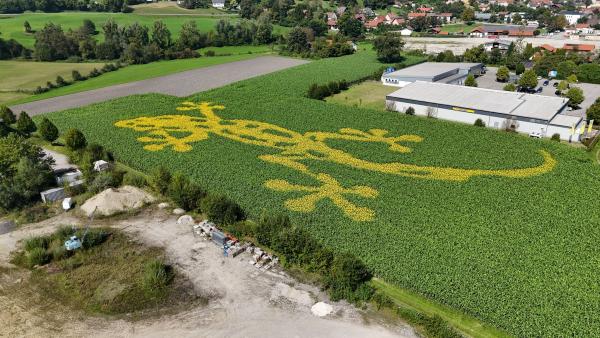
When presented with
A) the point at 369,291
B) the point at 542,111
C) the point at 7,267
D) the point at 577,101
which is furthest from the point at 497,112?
the point at 7,267

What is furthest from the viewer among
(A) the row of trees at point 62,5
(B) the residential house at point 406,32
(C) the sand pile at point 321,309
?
(A) the row of trees at point 62,5

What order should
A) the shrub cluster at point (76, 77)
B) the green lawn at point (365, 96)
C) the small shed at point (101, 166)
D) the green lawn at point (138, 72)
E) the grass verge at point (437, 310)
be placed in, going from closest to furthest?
the grass verge at point (437, 310)
the small shed at point (101, 166)
the green lawn at point (365, 96)
the green lawn at point (138, 72)
the shrub cluster at point (76, 77)

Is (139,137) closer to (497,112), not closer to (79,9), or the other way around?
(497,112)

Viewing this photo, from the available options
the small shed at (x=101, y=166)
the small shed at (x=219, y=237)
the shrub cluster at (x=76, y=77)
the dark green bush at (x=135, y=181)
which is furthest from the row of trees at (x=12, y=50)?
the small shed at (x=219, y=237)

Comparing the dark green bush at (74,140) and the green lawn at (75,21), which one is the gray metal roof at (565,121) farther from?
the green lawn at (75,21)

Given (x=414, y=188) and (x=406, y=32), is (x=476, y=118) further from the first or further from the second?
(x=406, y=32)

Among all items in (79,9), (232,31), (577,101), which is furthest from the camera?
(79,9)

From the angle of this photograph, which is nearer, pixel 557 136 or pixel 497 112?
pixel 557 136

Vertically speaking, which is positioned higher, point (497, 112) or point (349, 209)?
point (497, 112)
